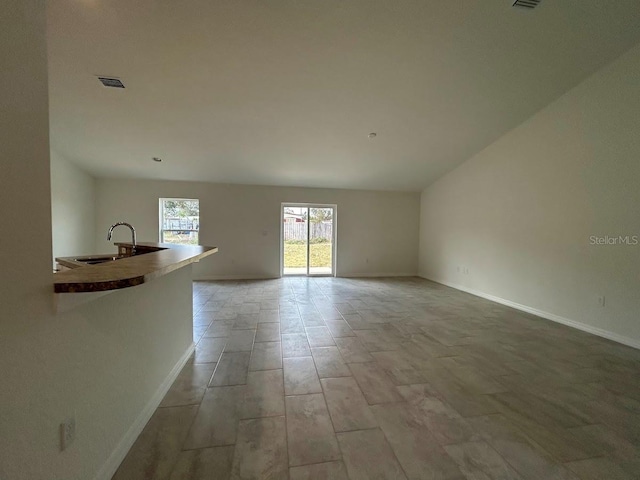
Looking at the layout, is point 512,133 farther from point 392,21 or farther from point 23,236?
point 23,236

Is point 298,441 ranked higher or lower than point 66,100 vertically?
lower

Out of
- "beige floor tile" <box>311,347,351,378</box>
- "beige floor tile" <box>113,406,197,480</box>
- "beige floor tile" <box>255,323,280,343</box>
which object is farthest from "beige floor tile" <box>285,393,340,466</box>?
"beige floor tile" <box>255,323,280,343</box>

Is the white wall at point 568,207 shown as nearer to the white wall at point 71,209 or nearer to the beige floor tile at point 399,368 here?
the beige floor tile at point 399,368

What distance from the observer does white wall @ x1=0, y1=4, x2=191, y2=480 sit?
784mm

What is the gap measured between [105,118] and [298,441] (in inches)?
186

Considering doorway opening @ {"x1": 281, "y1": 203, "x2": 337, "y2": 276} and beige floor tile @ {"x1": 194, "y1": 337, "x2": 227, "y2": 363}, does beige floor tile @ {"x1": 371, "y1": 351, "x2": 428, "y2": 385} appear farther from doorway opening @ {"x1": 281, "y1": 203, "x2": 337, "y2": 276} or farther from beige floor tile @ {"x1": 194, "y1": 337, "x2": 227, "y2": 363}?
doorway opening @ {"x1": 281, "y1": 203, "x2": 337, "y2": 276}

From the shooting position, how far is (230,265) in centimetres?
647

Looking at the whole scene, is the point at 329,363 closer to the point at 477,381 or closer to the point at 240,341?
the point at 240,341

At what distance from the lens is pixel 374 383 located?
83.7 inches

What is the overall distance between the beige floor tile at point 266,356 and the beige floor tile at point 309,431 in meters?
0.52

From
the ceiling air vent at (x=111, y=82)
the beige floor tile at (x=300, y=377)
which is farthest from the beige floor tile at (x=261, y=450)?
the ceiling air vent at (x=111, y=82)

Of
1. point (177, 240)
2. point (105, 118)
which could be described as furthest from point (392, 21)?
point (177, 240)

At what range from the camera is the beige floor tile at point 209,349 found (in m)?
2.49

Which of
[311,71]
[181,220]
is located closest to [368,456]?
[311,71]
